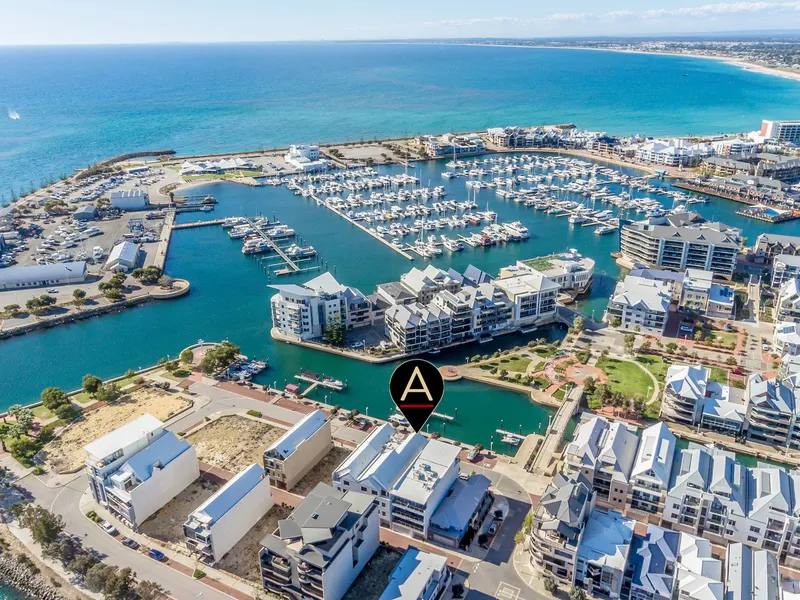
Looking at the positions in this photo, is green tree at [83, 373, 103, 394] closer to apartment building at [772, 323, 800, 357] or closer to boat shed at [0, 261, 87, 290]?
boat shed at [0, 261, 87, 290]

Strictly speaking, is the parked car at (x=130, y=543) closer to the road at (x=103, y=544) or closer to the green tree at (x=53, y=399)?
the road at (x=103, y=544)

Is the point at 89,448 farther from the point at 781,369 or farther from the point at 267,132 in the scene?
the point at 267,132

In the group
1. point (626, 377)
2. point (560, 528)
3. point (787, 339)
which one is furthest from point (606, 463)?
point (787, 339)

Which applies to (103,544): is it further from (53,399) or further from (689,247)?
(689,247)

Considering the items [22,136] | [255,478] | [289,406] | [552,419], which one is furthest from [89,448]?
[22,136]

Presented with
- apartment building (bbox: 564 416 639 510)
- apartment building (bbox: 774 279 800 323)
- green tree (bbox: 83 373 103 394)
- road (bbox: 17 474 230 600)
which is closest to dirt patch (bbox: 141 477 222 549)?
road (bbox: 17 474 230 600)
